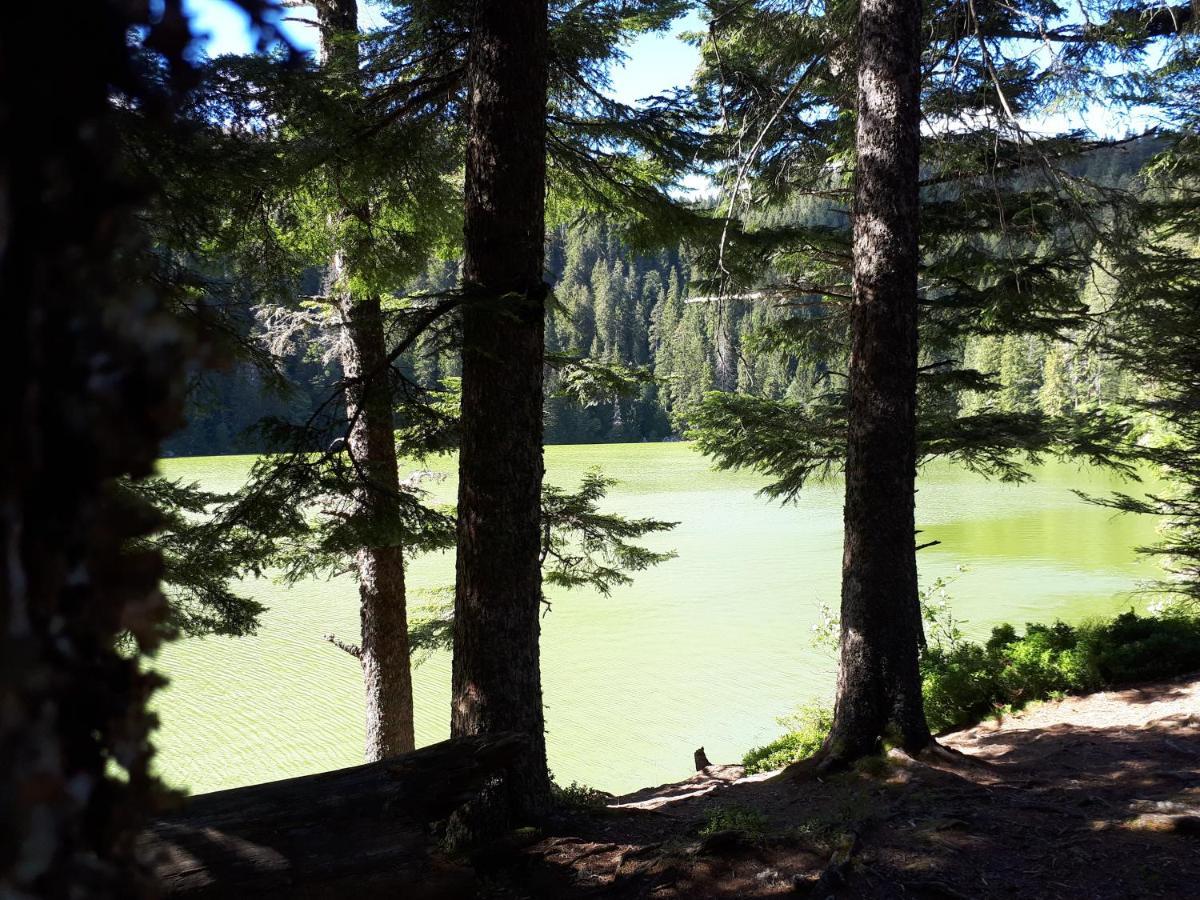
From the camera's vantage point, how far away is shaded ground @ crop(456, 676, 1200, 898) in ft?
9.98

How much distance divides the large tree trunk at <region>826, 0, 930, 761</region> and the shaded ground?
35cm

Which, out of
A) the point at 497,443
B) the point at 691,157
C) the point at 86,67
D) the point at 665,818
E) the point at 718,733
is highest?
the point at 691,157

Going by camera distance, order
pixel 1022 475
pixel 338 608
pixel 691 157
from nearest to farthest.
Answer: pixel 691 157 < pixel 1022 475 < pixel 338 608

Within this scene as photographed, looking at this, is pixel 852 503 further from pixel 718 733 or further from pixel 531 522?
pixel 718 733

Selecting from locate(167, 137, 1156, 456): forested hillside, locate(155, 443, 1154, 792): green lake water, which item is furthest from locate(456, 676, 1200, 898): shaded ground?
locate(155, 443, 1154, 792): green lake water

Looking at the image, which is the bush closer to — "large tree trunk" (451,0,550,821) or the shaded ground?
the shaded ground

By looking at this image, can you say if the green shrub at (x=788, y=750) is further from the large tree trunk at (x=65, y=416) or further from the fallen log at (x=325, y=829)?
the large tree trunk at (x=65, y=416)

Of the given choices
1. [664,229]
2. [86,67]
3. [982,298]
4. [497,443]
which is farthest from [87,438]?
[982,298]

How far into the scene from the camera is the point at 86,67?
64 centimetres

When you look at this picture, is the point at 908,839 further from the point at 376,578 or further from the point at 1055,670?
the point at 376,578

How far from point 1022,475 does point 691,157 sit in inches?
205

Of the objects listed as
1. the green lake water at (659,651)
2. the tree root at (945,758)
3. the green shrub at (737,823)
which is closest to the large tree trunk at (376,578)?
the green lake water at (659,651)

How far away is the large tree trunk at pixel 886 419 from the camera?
453 centimetres

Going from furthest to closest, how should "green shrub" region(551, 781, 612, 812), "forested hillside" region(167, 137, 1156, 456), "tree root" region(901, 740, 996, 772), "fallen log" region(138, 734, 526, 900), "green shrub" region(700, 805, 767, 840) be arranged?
"forested hillside" region(167, 137, 1156, 456)
"tree root" region(901, 740, 996, 772)
"green shrub" region(551, 781, 612, 812)
"green shrub" region(700, 805, 767, 840)
"fallen log" region(138, 734, 526, 900)
